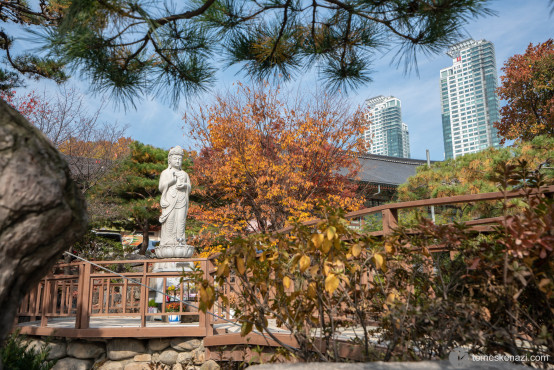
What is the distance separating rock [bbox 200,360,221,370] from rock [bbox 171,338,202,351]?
0.94 ft

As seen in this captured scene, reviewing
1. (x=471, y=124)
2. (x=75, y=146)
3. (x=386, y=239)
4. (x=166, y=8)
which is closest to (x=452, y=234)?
(x=386, y=239)

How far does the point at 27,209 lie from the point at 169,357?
421 cm

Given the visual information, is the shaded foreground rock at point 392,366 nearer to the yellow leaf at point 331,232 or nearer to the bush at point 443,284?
the bush at point 443,284

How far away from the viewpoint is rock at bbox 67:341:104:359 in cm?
511

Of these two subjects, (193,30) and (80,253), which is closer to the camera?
(193,30)

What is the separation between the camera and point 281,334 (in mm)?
3965

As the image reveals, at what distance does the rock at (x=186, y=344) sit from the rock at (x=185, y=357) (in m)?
0.06

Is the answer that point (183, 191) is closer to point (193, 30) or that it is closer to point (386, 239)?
point (193, 30)

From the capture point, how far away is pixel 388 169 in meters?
23.8

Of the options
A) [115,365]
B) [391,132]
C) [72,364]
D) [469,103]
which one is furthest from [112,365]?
[391,132]

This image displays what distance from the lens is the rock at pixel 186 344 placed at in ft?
16.3

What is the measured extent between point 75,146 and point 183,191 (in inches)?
256

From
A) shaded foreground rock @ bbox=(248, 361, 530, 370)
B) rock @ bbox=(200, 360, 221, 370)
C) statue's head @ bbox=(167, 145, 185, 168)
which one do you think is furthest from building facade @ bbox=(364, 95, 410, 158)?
shaded foreground rock @ bbox=(248, 361, 530, 370)

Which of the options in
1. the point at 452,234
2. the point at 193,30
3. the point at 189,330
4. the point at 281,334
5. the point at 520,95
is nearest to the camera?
the point at 452,234
